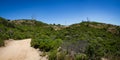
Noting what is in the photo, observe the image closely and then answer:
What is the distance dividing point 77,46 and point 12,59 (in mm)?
5120

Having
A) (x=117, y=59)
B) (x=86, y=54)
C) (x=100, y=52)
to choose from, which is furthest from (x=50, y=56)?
(x=117, y=59)

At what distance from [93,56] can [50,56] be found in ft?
9.74

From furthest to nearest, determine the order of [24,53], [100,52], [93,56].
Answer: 1. [24,53]
2. [100,52]
3. [93,56]

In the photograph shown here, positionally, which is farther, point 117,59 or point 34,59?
point 34,59

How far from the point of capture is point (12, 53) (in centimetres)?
1490

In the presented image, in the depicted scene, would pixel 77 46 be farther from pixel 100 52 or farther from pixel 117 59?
pixel 117 59

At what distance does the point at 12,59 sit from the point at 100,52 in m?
6.47

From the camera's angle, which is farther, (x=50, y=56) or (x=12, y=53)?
(x=12, y=53)

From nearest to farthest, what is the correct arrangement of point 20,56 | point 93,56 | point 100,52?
point 93,56
point 100,52
point 20,56

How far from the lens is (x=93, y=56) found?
38.8 feet

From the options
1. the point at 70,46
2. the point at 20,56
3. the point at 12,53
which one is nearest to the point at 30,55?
the point at 20,56

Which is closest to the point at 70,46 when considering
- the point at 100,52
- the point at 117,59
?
the point at 100,52

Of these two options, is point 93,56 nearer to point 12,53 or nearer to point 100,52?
point 100,52

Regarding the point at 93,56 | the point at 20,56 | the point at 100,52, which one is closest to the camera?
the point at 93,56
